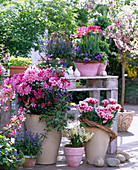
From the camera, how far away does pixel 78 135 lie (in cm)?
432

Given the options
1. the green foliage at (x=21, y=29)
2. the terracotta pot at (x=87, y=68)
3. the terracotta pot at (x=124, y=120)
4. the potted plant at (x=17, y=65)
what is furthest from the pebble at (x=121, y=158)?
the green foliage at (x=21, y=29)

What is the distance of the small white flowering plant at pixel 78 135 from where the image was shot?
430 cm

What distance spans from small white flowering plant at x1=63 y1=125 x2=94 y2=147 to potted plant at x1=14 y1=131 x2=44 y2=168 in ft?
1.28

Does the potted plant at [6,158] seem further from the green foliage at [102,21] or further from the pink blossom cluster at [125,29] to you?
the green foliage at [102,21]

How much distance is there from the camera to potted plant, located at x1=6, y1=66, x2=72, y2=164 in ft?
13.8

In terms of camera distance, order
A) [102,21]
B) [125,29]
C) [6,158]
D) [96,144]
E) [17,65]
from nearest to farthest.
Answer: [6,158]
[96,144]
[17,65]
[125,29]
[102,21]

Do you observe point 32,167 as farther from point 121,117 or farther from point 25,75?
point 121,117

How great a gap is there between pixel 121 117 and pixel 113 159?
255cm

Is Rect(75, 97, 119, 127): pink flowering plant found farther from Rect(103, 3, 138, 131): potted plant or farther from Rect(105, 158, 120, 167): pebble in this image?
Rect(103, 3, 138, 131): potted plant

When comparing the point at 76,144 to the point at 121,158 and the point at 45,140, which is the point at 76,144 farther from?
the point at 121,158

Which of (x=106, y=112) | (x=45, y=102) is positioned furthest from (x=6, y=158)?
(x=106, y=112)

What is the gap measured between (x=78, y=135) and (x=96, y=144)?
0.89 ft

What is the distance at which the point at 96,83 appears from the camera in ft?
18.2

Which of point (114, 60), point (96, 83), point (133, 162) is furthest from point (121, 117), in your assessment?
point (114, 60)
